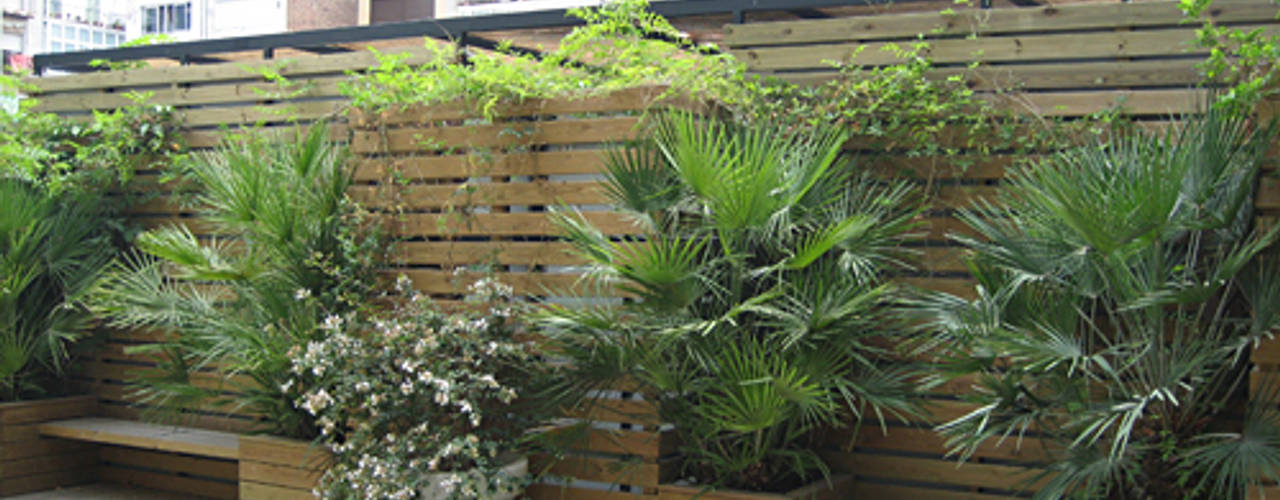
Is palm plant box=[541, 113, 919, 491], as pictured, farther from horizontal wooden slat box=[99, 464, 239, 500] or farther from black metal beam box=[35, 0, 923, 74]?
horizontal wooden slat box=[99, 464, 239, 500]

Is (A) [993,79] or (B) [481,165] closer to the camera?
(A) [993,79]

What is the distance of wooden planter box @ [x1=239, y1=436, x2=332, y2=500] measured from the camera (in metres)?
5.73

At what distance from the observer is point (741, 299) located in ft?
16.8

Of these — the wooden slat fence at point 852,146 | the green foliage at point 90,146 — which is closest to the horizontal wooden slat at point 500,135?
the wooden slat fence at point 852,146

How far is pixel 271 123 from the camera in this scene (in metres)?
7.51

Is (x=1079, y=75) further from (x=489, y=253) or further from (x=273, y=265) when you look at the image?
(x=273, y=265)

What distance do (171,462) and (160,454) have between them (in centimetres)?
11

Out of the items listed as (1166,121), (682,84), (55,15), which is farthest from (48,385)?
(55,15)

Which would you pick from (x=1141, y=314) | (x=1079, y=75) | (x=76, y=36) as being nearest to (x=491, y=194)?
(x=1079, y=75)

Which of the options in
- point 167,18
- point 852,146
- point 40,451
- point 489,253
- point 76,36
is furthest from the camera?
point 76,36

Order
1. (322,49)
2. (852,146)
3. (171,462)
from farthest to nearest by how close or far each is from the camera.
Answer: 1. (322,49)
2. (171,462)
3. (852,146)

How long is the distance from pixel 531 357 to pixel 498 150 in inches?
44.3

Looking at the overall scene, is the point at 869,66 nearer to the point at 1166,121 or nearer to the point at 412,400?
the point at 1166,121

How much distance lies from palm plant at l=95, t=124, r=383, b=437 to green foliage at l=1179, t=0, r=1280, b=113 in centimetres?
400
